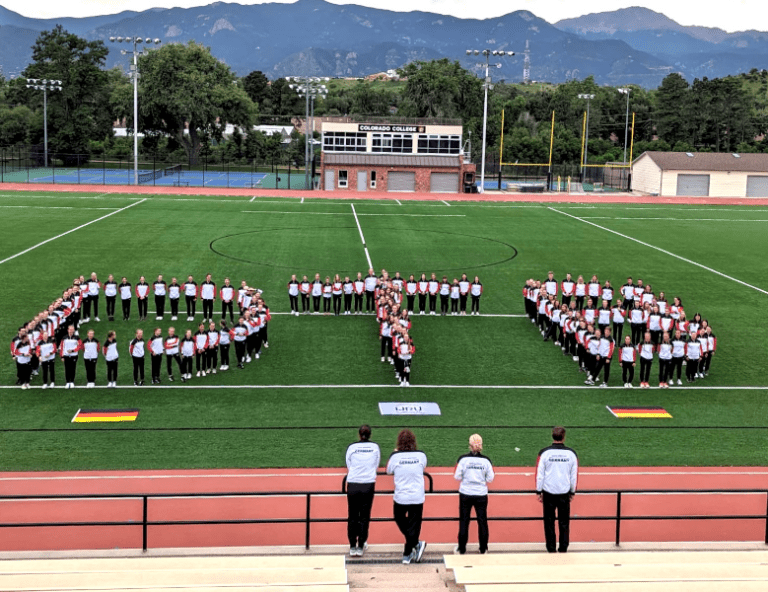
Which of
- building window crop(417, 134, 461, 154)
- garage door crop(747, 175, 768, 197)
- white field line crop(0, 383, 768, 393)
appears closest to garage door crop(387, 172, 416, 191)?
building window crop(417, 134, 461, 154)

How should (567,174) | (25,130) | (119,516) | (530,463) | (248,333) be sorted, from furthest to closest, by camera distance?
(25,130), (567,174), (248,333), (530,463), (119,516)

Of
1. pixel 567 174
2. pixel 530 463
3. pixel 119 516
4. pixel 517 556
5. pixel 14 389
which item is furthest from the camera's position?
pixel 567 174

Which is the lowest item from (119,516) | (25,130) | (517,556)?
(119,516)

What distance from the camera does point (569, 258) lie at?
36375mm

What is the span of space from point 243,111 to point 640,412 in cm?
8042

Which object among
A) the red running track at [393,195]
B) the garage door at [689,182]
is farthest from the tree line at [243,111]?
the garage door at [689,182]

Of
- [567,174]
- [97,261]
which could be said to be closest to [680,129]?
[567,174]

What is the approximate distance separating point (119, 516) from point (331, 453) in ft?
12.3

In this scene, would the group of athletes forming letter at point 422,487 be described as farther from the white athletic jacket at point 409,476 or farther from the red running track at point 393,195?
the red running track at point 393,195

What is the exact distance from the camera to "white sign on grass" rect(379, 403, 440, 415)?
16750 millimetres

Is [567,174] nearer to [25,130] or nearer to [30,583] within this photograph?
[25,130]

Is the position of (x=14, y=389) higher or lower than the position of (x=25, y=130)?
lower

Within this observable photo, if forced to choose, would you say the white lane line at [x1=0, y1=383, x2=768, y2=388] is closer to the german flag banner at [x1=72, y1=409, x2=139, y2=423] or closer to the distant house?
the german flag banner at [x1=72, y1=409, x2=139, y2=423]

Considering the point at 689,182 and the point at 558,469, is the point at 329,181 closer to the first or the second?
the point at 689,182
